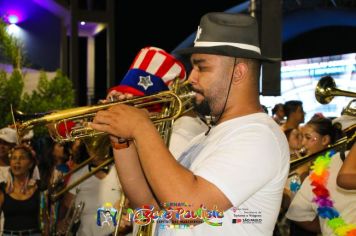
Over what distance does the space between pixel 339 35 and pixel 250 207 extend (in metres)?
11.7

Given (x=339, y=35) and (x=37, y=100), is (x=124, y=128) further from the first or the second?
(x=339, y=35)

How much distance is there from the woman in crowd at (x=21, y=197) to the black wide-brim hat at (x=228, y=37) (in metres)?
3.56

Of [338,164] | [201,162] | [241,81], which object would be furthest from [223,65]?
[338,164]

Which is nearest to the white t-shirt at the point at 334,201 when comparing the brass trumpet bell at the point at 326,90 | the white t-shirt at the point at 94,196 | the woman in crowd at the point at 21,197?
the brass trumpet bell at the point at 326,90

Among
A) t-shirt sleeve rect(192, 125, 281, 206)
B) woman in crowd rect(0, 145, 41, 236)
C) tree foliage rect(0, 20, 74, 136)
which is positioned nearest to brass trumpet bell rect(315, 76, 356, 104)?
t-shirt sleeve rect(192, 125, 281, 206)

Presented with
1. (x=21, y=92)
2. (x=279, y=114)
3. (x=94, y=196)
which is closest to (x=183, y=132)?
(x=94, y=196)

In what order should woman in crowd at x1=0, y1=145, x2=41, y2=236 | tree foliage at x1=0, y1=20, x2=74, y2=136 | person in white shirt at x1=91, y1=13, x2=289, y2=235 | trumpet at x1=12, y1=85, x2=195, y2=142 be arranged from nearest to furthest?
1. person in white shirt at x1=91, y1=13, x2=289, y2=235
2. trumpet at x1=12, y1=85, x2=195, y2=142
3. woman in crowd at x1=0, y1=145, x2=41, y2=236
4. tree foliage at x1=0, y1=20, x2=74, y2=136

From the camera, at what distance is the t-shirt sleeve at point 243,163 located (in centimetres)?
175

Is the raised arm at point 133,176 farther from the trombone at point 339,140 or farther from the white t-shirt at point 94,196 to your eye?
the white t-shirt at point 94,196

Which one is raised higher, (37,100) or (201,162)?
(201,162)

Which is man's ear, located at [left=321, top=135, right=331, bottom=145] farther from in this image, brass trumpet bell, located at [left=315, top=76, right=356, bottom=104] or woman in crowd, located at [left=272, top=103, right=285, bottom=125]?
woman in crowd, located at [left=272, top=103, right=285, bottom=125]

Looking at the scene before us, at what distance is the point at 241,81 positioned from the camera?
1.99 m

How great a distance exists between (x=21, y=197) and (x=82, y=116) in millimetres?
3015

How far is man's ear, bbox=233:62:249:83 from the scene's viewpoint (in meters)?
1.98
